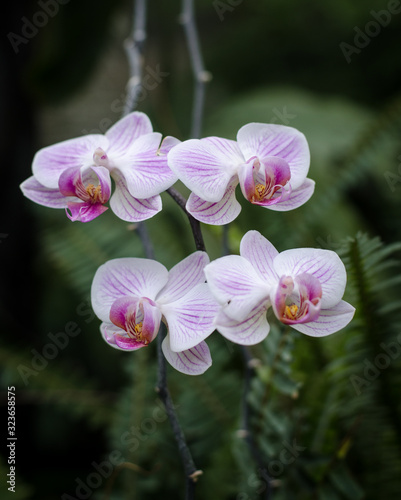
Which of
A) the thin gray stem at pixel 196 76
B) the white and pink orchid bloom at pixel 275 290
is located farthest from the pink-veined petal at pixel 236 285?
the thin gray stem at pixel 196 76

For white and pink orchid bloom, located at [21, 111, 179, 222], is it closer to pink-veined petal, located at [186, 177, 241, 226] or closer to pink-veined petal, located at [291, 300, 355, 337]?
pink-veined petal, located at [186, 177, 241, 226]

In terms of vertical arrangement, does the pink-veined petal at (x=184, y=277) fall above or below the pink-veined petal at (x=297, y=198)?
below

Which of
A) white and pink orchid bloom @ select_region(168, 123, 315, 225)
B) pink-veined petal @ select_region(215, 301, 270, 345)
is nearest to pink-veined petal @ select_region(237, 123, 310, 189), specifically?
white and pink orchid bloom @ select_region(168, 123, 315, 225)

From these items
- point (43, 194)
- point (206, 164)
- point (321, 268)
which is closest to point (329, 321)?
point (321, 268)

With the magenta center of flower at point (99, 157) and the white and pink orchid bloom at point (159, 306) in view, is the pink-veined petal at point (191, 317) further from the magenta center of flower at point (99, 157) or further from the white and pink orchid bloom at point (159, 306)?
the magenta center of flower at point (99, 157)

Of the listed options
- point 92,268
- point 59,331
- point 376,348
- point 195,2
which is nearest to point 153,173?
point 376,348

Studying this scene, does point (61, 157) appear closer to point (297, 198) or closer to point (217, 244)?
point (297, 198)

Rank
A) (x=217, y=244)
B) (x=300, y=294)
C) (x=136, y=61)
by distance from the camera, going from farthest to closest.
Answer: (x=217, y=244) → (x=136, y=61) → (x=300, y=294)
